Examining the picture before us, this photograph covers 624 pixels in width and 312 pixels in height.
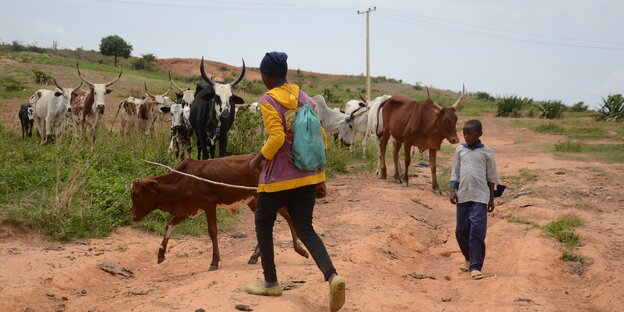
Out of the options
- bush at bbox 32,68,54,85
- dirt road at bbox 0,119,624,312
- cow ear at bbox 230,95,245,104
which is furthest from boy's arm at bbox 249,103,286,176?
bush at bbox 32,68,54,85

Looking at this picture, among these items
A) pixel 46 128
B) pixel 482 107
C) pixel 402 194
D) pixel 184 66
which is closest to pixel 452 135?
pixel 402 194

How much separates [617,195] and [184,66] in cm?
5932

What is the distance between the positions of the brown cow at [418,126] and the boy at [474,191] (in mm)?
4720

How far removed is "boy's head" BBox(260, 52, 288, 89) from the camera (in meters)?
5.03

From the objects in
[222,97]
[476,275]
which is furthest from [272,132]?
[222,97]

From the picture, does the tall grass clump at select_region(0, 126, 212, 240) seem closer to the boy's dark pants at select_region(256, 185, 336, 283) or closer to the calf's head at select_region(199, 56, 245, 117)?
the calf's head at select_region(199, 56, 245, 117)

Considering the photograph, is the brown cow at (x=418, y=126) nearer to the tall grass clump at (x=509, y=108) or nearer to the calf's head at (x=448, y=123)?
the calf's head at (x=448, y=123)

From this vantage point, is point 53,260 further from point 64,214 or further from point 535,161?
point 535,161

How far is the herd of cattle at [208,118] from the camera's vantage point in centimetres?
1067

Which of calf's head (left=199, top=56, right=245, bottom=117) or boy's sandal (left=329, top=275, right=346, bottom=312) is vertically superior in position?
calf's head (left=199, top=56, right=245, bottom=117)

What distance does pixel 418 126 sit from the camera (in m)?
12.4

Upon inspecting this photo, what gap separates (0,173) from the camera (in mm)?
8406

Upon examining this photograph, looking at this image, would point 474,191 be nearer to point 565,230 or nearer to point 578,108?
point 565,230

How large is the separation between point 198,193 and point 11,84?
71.2 feet
